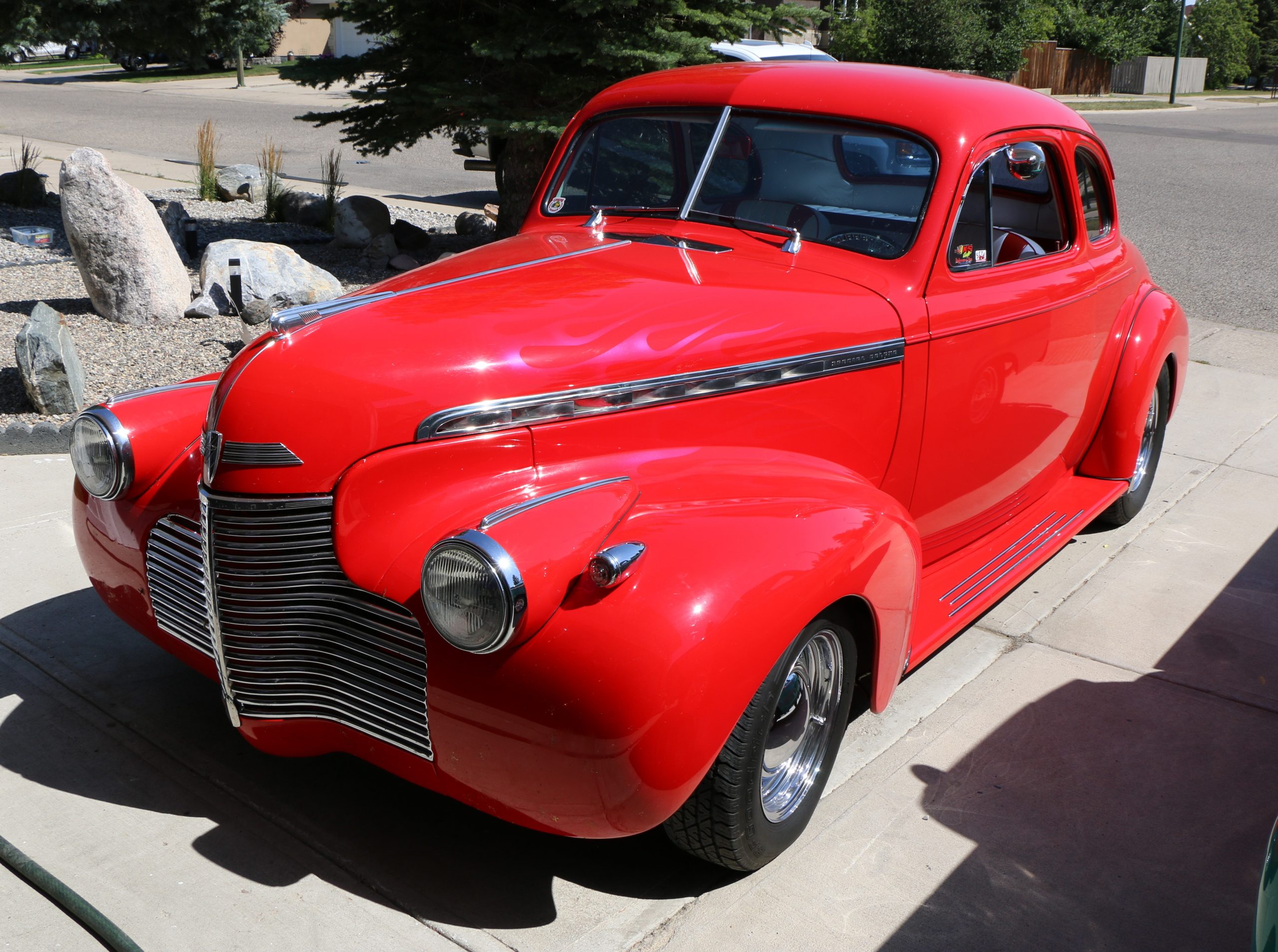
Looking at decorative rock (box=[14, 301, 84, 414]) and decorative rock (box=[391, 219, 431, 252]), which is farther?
decorative rock (box=[391, 219, 431, 252])

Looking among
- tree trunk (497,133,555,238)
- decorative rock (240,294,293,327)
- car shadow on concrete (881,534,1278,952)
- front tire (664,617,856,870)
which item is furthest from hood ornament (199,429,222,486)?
tree trunk (497,133,555,238)

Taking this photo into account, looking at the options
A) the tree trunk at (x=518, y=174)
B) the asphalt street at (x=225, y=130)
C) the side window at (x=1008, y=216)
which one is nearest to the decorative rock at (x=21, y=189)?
the asphalt street at (x=225, y=130)

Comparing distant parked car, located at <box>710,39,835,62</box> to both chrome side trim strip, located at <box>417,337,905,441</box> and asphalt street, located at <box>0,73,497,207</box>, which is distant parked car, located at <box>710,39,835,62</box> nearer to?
asphalt street, located at <box>0,73,497,207</box>

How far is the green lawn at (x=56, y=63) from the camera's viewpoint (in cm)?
4241

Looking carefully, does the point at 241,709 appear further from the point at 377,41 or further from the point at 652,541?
the point at 377,41

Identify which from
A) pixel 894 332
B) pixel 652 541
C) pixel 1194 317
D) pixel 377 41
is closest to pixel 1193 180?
pixel 1194 317

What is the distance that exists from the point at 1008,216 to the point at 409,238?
672 centimetres

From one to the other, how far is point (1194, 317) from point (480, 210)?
24.4ft

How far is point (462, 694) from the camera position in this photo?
2299 mm

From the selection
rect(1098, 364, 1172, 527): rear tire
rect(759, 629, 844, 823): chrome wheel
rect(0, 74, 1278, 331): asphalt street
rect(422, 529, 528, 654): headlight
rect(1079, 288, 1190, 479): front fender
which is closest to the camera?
rect(422, 529, 528, 654): headlight

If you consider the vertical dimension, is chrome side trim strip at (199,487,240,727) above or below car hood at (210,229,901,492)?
below

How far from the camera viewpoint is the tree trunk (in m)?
8.97

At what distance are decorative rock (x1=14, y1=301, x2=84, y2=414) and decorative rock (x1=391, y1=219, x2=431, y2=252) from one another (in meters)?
4.78

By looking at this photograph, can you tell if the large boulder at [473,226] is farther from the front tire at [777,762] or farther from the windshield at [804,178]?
the front tire at [777,762]
